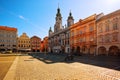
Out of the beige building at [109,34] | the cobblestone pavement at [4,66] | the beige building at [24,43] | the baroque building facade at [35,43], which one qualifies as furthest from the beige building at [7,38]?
the beige building at [109,34]

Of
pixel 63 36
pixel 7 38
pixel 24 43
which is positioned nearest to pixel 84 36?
pixel 63 36

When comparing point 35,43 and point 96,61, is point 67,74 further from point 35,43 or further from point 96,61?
point 35,43

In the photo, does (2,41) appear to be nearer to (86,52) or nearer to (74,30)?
(74,30)

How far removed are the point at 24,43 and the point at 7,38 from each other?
1977cm

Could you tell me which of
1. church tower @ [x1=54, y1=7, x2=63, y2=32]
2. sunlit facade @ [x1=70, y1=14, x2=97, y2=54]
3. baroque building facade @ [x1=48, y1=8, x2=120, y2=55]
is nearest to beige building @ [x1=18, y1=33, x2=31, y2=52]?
church tower @ [x1=54, y1=7, x2=63, y2=32]

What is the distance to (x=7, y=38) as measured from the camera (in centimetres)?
7881

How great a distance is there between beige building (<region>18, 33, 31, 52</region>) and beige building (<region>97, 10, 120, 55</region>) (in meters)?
71.3

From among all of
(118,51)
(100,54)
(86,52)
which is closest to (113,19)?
(118,51)

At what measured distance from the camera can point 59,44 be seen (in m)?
67.4

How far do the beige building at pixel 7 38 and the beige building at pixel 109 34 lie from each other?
60.1 meters

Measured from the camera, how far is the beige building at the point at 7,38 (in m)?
76.9

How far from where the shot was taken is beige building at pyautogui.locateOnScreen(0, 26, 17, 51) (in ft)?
252

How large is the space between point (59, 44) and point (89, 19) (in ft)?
96.0

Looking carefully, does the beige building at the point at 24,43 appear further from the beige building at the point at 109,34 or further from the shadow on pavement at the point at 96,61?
the beige building at the point at 109,34
